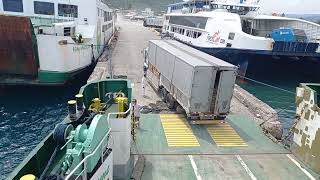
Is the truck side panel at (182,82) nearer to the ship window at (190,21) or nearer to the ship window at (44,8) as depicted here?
the ship window at (44,8)

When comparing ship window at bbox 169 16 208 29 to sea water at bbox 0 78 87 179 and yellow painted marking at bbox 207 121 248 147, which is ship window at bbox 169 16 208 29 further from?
yellow painted marking at bbox 207 121 248 147

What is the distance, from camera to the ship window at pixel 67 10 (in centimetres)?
2362

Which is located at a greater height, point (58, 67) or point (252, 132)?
point (58, 67)

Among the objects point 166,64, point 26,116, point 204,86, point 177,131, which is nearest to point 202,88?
point 204,86

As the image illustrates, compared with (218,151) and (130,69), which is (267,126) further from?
(130,69)

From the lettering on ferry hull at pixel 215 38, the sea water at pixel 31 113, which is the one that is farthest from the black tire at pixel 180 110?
the lettering on ferry hull at pixel 215 38

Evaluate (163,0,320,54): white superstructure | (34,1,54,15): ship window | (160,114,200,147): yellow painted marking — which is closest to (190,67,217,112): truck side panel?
(160,114,200,147): yellow painted marking

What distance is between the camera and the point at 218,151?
37.2 feet

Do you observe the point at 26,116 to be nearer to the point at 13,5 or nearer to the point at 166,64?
the point at 166,64

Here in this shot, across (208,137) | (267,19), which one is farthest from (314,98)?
(267,19)

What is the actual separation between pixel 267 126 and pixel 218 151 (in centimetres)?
403

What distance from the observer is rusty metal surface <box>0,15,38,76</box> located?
59.1 ft

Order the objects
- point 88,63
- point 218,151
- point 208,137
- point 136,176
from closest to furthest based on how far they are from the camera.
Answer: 1. point 136,176
2. point 218,151
3. point 208,137
4. point 88,63

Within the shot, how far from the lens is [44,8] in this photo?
23312mm
